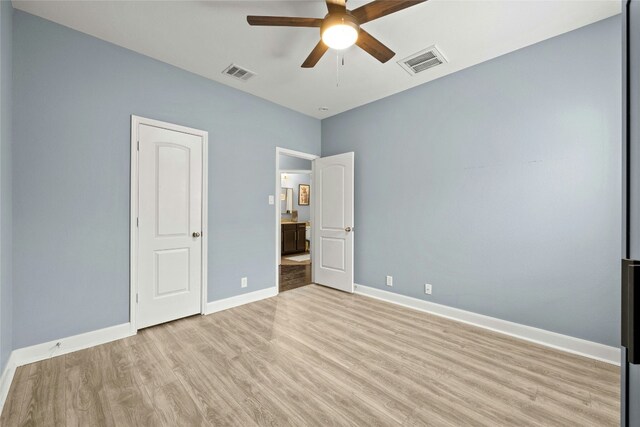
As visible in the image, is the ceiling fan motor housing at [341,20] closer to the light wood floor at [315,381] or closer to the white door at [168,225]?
the white door at [168,225]

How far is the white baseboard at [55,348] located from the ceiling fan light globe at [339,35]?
124 inches

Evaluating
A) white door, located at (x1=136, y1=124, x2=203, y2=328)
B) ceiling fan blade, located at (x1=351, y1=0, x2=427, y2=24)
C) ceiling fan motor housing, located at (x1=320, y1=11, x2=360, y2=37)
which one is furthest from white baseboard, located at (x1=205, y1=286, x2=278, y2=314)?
ceiling fan blade, located at (x1=351, y1=0, x2=427, y2=24)

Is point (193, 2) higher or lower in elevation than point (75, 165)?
higher

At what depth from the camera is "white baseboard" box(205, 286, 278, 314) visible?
3287mm

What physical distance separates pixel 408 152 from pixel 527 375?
2555 mm

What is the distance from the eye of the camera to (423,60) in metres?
2.86

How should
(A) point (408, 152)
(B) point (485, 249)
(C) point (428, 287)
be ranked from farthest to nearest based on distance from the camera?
(A) point (408, 152)
(C) point (428, 287)
(B) point (485, 249)

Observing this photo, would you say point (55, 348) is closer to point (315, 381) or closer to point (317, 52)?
point (315, 381)

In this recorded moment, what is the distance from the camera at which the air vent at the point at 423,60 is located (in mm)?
2717

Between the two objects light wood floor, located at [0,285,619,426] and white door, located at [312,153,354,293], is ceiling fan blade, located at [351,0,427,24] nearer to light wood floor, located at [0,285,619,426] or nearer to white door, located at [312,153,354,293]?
white door, located at [312,153,354,293]

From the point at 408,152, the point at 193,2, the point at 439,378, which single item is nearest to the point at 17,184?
the point at 193,2

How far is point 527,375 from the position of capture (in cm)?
205

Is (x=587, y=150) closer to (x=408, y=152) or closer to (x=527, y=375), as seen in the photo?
(x=408, y=152)

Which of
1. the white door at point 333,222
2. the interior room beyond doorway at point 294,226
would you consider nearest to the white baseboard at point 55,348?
the interior room beyond doorway at point 294,226
